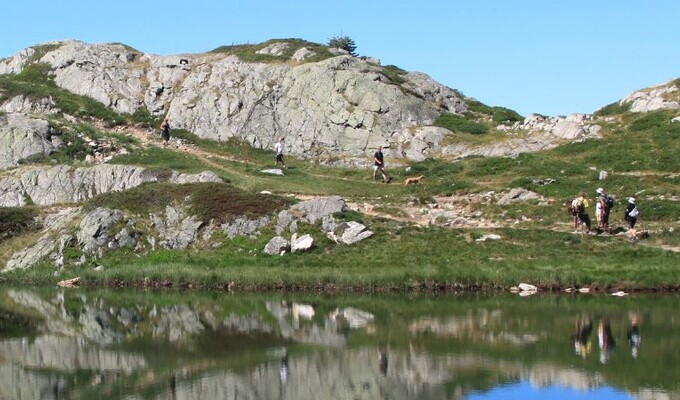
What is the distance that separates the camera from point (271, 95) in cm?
8219

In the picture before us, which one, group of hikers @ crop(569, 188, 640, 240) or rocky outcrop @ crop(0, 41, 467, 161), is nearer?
group of hikers @ crop(569, 188, 640, 240)

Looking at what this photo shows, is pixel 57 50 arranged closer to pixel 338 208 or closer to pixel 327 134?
pixel 327 134

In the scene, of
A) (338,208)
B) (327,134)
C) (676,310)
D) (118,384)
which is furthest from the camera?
(327,134)

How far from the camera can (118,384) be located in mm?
25391

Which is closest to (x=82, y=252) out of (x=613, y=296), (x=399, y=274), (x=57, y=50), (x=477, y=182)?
(x=399, y=274)

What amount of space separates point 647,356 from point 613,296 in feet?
42.5

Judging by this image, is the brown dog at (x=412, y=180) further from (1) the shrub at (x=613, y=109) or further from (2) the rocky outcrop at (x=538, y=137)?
(1) the shrub at (x=613, y=109)

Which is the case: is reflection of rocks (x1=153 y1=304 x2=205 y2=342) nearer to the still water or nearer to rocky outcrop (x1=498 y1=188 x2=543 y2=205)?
the still water

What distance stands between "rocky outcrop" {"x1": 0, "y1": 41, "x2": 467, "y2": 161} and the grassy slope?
764cm

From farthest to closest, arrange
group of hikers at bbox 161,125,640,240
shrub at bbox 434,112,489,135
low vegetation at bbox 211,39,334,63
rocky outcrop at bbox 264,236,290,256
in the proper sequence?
low vegetation at bbox 211,39,334,63 → shrub at bbox 434,112,489,135 → rocky outcrop at bbox 264,236,290,256 → group of hikers at bbox 161,125,640,240

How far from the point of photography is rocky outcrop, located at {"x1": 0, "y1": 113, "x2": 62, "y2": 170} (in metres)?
72.1

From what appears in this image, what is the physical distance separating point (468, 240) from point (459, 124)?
31.8m

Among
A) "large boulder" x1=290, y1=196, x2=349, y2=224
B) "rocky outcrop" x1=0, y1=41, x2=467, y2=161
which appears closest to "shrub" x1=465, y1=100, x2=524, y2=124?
"rocky outcrop" x1=0, y1=41, x2=467, y2=161

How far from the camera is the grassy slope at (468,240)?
4253 cm
